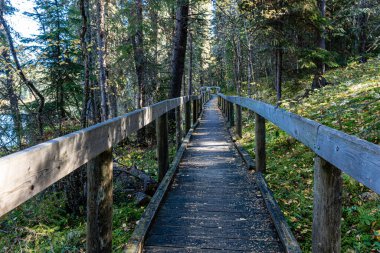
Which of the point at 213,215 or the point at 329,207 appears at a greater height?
the point at 329,207

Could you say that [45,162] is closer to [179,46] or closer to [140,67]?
[179,46]

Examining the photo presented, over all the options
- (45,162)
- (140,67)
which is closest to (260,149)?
(45,162)

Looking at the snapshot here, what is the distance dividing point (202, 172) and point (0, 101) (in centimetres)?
790

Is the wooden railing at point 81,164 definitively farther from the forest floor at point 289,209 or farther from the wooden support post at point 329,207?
the wooden support post at point 329,207

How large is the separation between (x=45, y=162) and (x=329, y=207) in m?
1.99

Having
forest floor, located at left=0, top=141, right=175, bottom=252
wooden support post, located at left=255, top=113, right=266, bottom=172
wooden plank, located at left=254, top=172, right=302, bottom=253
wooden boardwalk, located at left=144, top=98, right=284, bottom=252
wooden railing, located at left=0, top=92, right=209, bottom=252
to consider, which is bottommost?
forest floor, located at left=0, top=141, right=175, bottom=252

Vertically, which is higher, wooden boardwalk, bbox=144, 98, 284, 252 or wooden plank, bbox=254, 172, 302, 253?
wooden plank, bbox=254, 172, 302, 253

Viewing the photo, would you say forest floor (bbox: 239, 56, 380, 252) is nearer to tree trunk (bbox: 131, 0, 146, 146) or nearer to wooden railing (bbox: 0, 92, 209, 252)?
wooden railing (bbox: 0, 92, 209, 252)

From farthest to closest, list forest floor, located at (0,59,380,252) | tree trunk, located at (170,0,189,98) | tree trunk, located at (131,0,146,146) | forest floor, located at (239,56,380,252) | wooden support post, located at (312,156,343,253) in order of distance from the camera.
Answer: tree trunk, located at (131,0,146,146), tree trunk, located at (170,0,189,98), forest floor, located at (0,59,380,252), forest floor, located at (239,56,380,252), wooden support post, located at (312,156,343,253)

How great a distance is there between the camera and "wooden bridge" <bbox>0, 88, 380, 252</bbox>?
1545 mm

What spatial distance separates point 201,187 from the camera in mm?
4949

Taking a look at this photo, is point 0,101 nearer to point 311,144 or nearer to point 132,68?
point 132,68

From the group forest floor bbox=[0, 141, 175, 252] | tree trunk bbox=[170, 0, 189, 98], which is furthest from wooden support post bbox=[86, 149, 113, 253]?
tree trunk bbox=[170, 0, 189, 98]

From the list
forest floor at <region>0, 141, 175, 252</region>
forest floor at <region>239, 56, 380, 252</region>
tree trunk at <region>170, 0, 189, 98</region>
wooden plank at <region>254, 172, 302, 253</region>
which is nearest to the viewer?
wooden plank at <region>254, 172, 302, 253</region>
